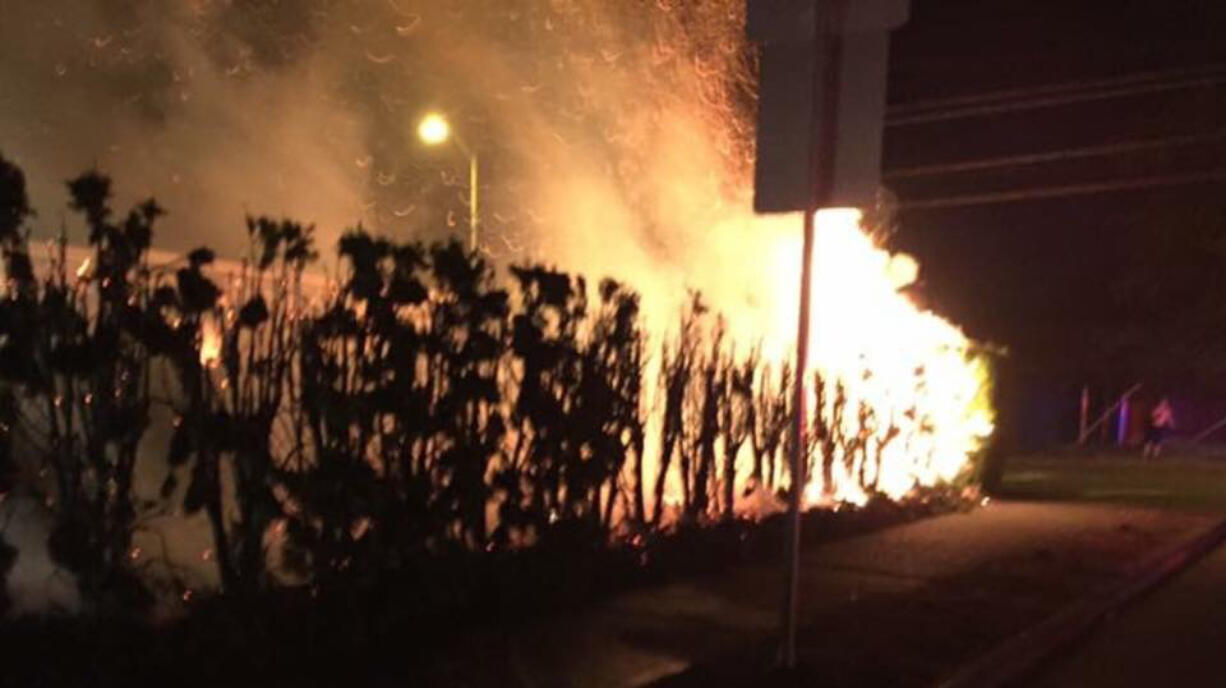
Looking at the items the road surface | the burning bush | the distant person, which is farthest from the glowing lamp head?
the distant person

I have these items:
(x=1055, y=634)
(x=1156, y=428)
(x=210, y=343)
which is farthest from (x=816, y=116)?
(x=1156, y=428)

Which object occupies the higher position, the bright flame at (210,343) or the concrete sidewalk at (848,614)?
the bright flame at (210,343)

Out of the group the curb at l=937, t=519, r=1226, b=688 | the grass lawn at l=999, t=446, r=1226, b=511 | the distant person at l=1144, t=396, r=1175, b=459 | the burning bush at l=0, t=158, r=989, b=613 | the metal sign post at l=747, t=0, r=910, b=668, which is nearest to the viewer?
the burning bush at l=0, t=158, r=989, b=613

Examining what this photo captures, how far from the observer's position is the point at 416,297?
7.05 metres

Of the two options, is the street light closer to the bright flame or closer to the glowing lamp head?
the glowing lamp head

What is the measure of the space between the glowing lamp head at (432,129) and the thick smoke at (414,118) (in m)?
0.08

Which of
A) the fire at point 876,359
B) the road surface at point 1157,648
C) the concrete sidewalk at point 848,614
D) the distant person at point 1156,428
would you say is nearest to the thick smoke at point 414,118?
the fire at point 876,359

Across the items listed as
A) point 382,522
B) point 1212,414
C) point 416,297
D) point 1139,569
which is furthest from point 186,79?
point 1212,414

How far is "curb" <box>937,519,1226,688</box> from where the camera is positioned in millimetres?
7305

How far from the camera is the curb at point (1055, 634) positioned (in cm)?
730

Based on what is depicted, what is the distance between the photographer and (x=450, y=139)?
11.9m

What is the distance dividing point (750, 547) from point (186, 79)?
17.7 ft

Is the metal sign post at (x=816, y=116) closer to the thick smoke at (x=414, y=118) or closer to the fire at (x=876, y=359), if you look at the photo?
the thick smoke at (x=414, y=118)

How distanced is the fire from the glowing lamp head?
3.92 m
